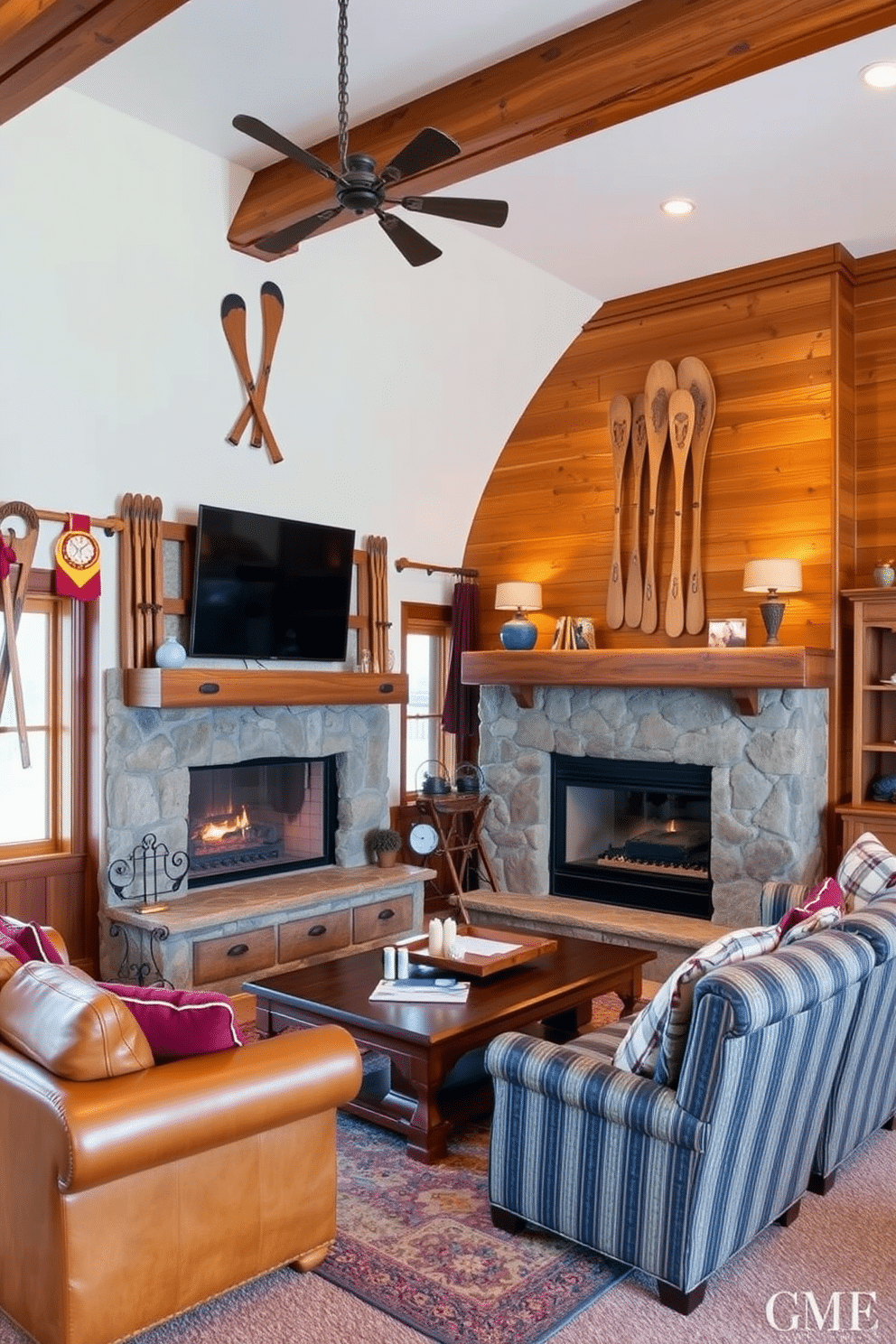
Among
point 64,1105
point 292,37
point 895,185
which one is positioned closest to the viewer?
point 64,1105

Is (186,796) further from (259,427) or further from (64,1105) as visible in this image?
(64,1105)

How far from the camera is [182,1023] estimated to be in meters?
2.57

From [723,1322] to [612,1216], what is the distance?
33cm

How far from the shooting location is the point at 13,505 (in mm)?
4395

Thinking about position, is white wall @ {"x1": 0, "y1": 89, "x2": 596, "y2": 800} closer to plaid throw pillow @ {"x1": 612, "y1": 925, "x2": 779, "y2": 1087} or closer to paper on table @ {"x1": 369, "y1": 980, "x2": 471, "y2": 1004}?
paper on table @ {"x1": 369, "y1": 980, "x2": 471, "y2": 1004}

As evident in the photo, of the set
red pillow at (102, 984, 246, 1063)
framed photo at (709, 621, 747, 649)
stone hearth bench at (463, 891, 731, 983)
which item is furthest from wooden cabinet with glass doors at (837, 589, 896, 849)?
red pillow at (102, 984, 246, 1063)

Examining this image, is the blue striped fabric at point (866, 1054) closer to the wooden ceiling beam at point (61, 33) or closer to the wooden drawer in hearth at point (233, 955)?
the wooden drawer in hearth at point (233, 955)

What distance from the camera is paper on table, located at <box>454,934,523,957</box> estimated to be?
4156 mm

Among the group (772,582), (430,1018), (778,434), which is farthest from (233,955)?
(778,434)

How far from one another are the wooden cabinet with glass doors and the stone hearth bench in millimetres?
912

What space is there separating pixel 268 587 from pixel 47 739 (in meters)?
1.26

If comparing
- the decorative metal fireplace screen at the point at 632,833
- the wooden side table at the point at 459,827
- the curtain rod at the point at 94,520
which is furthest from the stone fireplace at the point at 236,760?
the decorative metal fireplace screen at the point at 632,833

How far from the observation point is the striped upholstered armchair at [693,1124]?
8.36 feet

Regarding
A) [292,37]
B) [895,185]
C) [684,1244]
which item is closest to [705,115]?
[895,185]
